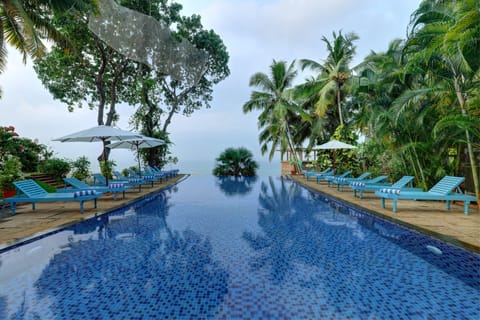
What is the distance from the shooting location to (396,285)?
2902 millimetres

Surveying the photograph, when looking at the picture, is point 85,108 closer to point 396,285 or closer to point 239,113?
point 239,113

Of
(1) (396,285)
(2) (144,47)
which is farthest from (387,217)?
(2) (144,47)

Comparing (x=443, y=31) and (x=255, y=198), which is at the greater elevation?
(x=443, y=31)

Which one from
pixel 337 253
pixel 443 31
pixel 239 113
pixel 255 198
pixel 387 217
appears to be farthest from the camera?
pixel 239 113

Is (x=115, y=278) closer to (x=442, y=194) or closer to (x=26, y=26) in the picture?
(x=442, y=194)

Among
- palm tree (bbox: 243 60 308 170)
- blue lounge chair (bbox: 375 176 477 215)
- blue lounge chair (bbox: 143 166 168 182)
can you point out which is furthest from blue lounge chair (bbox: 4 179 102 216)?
palm tree (bbox: 243 60 308 170)

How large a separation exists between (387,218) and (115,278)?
17.2 ft

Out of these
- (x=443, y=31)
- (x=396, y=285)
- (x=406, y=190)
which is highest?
(x=443, y=31)

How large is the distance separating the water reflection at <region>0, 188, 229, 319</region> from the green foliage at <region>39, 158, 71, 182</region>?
277 inches

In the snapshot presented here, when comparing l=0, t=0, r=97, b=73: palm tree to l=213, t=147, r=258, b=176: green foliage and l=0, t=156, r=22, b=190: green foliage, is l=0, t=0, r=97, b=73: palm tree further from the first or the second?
l=213, t=147, r=258, b=176: green foliage

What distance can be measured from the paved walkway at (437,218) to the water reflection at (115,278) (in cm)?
363

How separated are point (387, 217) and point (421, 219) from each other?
2.01ft

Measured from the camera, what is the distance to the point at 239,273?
3.23 meters

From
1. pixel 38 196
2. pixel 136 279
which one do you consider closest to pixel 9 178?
pixel 38 196
